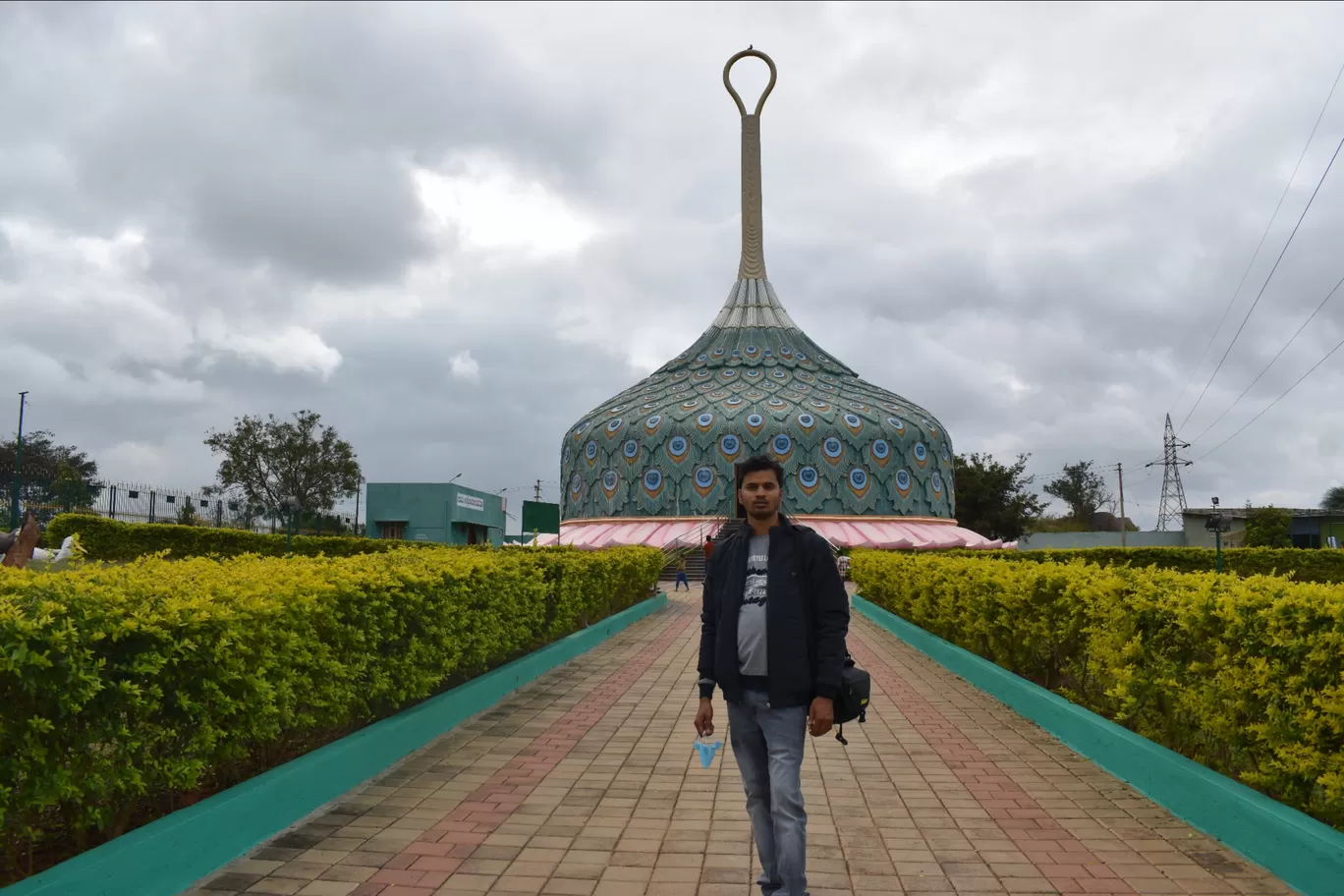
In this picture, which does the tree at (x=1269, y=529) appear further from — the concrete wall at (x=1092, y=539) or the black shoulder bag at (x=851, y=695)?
the black shoulder bag at (x=851, y=695)

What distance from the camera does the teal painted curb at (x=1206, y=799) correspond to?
12.7ft

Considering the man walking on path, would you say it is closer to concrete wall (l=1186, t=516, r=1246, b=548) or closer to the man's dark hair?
the man's dark hair

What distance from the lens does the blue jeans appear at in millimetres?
3578

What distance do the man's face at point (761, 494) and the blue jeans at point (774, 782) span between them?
681 millimetres

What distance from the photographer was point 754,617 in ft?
12.3

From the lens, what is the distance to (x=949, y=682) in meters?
9.56

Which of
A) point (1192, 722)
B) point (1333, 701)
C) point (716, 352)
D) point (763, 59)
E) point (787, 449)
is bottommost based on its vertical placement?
point (1192, 722)

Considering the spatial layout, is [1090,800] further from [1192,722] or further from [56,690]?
[56,690]

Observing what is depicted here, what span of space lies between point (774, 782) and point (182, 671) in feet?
8.04

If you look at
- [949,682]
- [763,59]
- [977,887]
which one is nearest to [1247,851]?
[977,887]

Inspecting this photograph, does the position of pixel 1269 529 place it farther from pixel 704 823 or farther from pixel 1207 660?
pixel 704 823

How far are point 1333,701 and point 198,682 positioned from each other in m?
4.60

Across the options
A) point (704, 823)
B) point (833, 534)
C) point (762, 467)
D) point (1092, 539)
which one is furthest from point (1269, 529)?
point (762, 467)

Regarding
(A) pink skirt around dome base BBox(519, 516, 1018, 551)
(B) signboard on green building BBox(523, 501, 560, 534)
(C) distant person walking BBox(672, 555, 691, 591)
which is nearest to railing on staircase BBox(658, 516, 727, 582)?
(A) pink skirt around dome base BBox(519, 516, 1018, 551)
